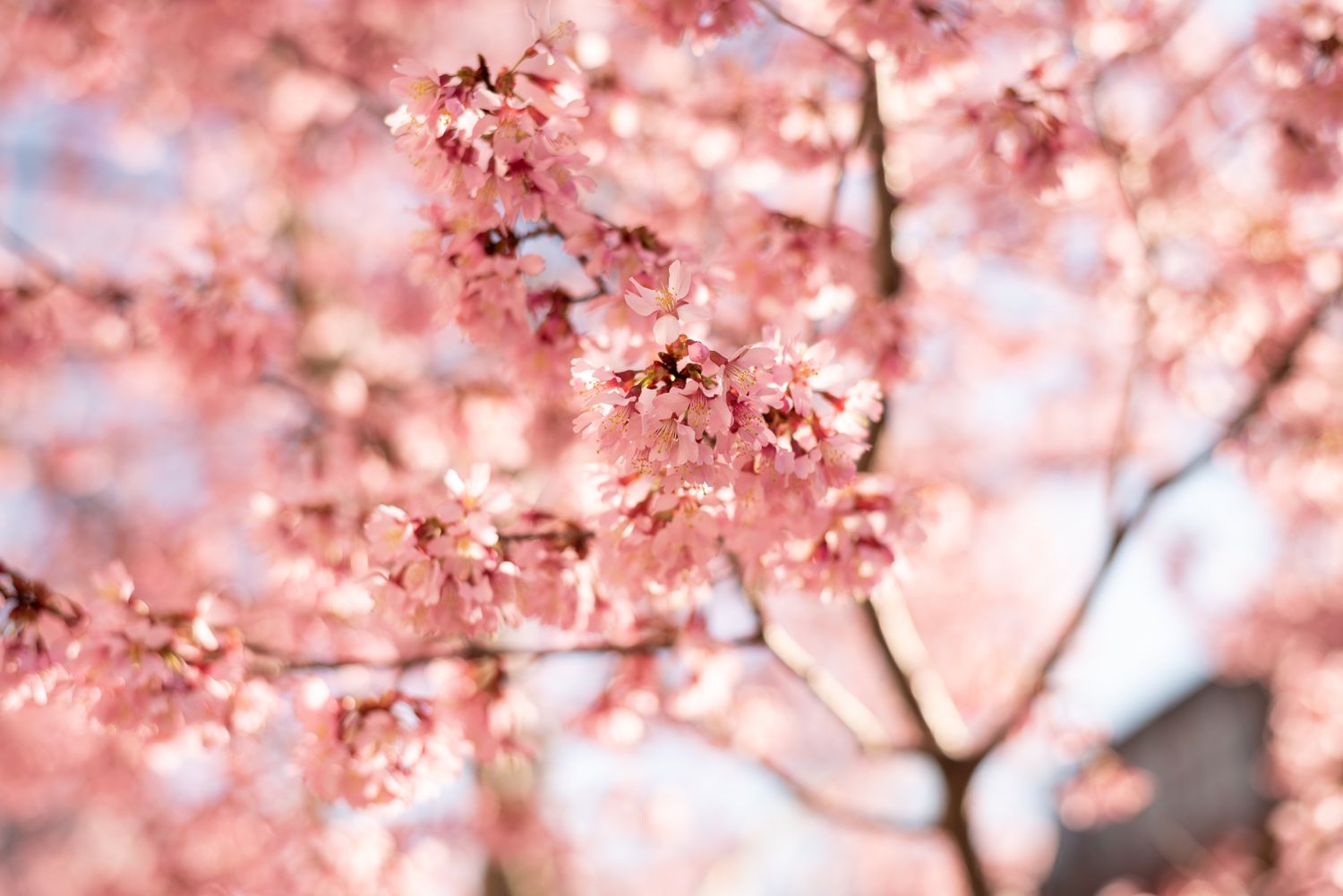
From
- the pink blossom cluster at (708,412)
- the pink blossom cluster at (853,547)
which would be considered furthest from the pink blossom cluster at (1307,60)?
the pink blossom cluster at (708,412)

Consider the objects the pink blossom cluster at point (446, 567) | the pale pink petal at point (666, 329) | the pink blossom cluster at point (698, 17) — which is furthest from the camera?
the pink blossom cluster at point (698, 17)

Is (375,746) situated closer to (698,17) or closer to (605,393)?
(605,393)

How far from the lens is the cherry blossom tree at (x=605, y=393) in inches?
83.0

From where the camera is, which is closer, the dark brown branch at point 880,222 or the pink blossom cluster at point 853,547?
the pink blossom cluster at point 853,547

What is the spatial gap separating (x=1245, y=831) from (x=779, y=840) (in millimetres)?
6345

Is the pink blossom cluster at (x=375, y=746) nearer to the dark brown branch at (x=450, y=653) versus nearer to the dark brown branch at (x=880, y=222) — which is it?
the dark brown branch at (x=450, y=653)

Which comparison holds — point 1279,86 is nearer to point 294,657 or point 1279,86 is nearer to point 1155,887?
point 294,657

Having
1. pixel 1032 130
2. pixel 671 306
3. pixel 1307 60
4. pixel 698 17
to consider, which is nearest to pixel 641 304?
pixel 671 306

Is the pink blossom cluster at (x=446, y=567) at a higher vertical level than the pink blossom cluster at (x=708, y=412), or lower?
lower

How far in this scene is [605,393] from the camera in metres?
1.70

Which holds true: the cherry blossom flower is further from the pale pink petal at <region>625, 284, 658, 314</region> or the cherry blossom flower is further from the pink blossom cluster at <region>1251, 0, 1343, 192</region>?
the pink blossom cluster at <region>1251, 0, 1343, 192</region>

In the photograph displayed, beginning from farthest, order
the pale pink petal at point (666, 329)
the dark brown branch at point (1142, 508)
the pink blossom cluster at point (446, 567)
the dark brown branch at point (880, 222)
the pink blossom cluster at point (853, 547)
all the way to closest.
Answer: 1. the dark brown branch at point (1142, 508)
2. the dark brown branch at point (880, 222)
3. the pink blossom cluster at point (853, 547)
4. the pink blossom cluster at point (446, 567)
5. the pale pink petal at point (666, 329)

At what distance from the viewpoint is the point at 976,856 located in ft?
12.0

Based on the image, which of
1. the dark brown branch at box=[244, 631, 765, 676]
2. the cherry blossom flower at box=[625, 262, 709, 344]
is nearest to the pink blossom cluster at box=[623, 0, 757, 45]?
the cherry blossom flower at box=[625, 262, 709, 344]
